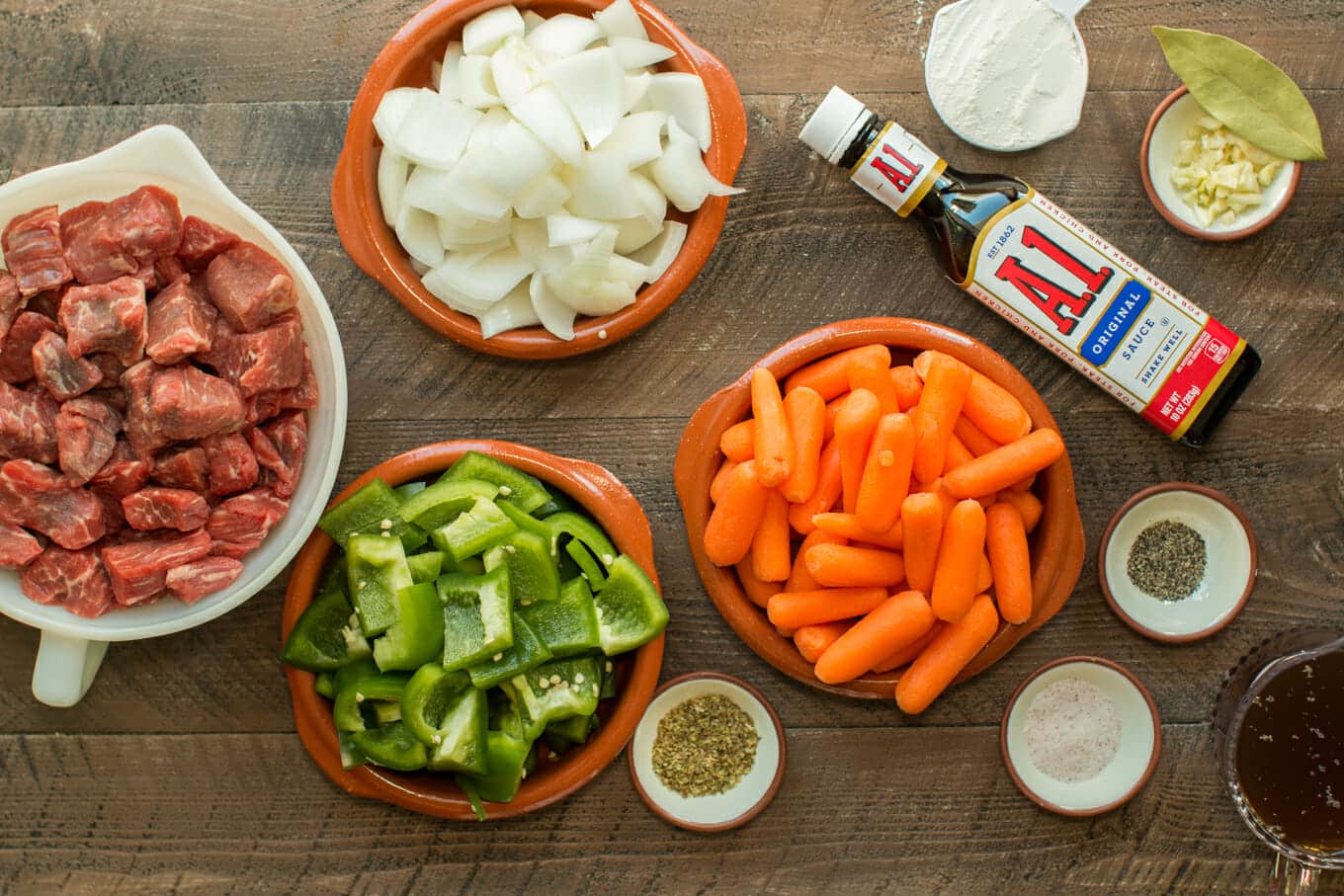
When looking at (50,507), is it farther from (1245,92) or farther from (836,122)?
(1245,92)

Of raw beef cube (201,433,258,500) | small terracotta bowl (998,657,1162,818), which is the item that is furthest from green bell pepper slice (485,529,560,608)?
small terracotta bowl (998,657,1162,818)

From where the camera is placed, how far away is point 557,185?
5.08 feet

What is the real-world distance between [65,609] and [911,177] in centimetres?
140

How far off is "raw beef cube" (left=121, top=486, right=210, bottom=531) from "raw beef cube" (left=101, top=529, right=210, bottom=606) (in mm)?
24

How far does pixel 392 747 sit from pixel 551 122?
0.93 m

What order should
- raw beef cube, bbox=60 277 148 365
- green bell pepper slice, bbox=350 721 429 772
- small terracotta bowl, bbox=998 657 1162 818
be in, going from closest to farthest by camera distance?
raw beef cube, bbox=60 277 148 365 < green bell pepper slice, bbox=350 721 429 772 < small terracotta bowl, bbox=998 657 1162 818

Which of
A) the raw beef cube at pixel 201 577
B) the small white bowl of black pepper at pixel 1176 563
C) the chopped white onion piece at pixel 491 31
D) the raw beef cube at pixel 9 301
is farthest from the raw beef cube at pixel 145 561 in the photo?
the small white bowl of black pepper at pixel 1176 563

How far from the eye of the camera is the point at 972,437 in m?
1.64

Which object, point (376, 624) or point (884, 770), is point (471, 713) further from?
point (884, 770)

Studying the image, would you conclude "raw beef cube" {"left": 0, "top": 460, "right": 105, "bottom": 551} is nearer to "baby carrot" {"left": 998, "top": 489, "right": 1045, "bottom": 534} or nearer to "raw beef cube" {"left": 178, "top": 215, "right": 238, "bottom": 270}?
"raw beef cube" {"left": 178, "top": 215, "right": 238, "bottom": 270}

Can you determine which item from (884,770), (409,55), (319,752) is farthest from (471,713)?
(409,55)

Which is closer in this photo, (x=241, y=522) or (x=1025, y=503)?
(x=241, y=522)

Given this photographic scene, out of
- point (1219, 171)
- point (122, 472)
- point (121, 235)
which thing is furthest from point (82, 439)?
point (1219, 171)

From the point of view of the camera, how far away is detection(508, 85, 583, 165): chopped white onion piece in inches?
59.8
